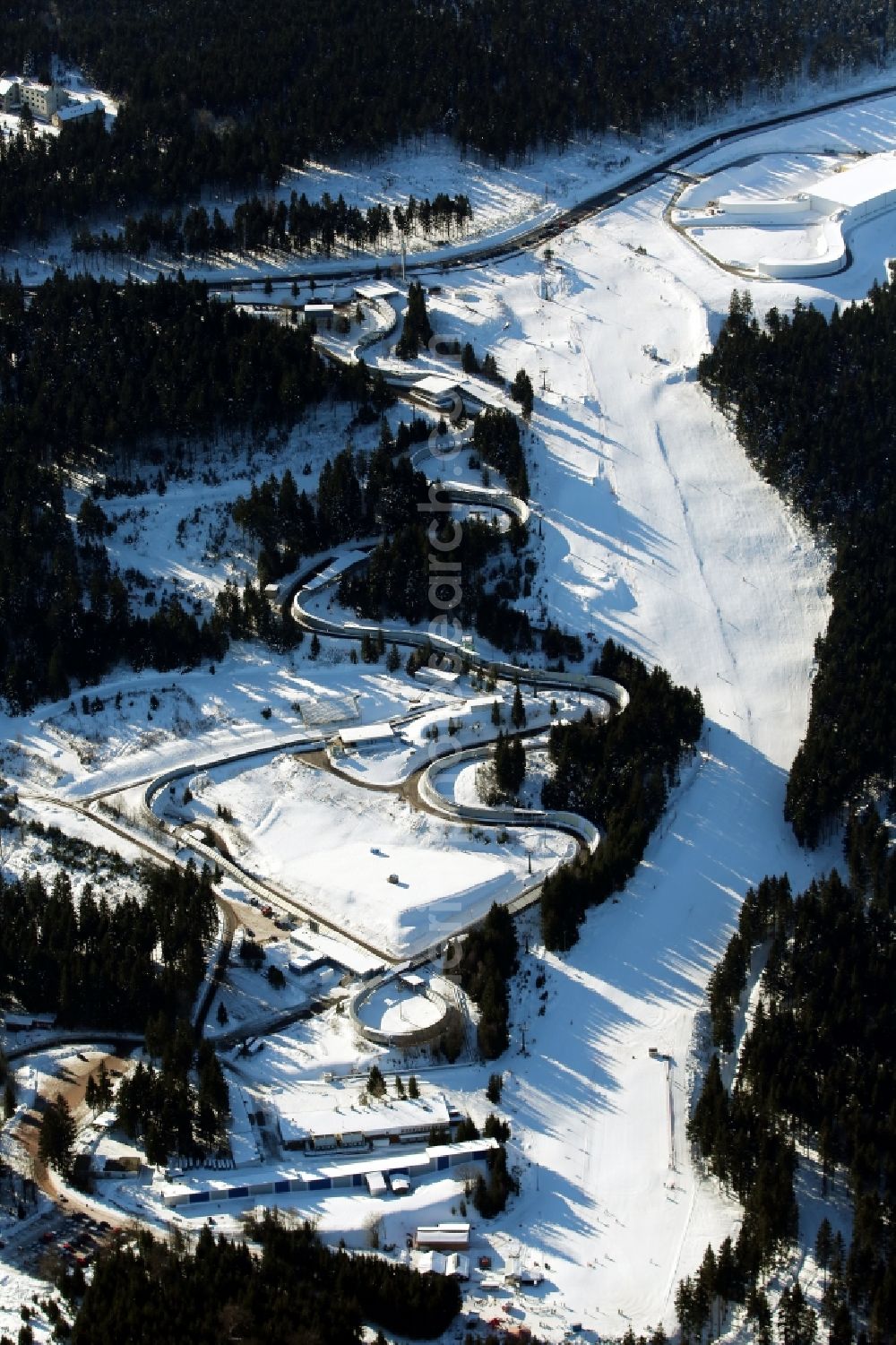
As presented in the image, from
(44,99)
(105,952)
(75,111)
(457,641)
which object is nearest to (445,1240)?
(105,952)

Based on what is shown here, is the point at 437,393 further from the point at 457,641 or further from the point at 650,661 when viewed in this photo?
the point at 650,661

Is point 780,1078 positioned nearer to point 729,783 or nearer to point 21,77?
point 729,783

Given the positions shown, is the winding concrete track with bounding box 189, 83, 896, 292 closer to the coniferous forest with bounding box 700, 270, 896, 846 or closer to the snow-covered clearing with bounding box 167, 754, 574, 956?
the coniferous forest with bounding box 700, 270, 896, 846

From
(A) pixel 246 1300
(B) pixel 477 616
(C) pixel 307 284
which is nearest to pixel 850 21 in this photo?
(C) pixel 307 284

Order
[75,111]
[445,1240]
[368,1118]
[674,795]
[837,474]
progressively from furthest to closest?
[75,111] < [837,474] < [674,795] < [368,1118] < [445,1240]

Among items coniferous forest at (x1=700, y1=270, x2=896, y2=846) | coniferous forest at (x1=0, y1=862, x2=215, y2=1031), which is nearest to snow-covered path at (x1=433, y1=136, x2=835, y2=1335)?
coniferous forest at (x1=700, y1=270, x2=896, y2=846)

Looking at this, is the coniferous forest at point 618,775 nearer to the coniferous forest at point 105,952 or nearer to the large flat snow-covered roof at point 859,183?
the coniferous forest at point 105,952
